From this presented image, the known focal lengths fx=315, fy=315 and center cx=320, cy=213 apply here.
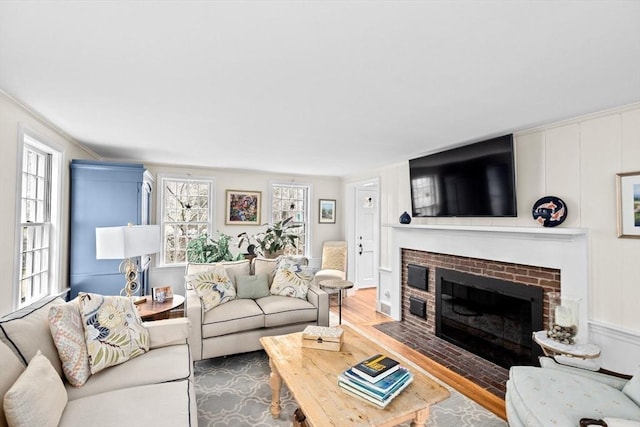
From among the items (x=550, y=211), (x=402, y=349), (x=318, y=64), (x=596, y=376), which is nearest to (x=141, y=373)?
(x=318, y=64)

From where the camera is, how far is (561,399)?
1755mm

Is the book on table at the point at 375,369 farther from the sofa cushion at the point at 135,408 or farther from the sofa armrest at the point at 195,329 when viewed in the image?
the sofa armrest at the point at 195,329

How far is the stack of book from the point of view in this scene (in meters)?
1.71

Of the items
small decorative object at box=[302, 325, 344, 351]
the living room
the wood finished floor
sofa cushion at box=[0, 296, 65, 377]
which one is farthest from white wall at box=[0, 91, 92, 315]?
the wood finished floor

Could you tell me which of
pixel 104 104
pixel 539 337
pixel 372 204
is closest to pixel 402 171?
pixel 372 204

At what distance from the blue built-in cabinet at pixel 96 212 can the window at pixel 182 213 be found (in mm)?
1415

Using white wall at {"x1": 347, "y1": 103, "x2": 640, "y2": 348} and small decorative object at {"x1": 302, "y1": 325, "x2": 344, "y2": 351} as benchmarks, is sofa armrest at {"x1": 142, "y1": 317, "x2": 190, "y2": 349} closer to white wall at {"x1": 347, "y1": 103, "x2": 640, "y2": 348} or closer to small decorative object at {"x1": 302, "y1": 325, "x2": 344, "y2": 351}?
small decorative object at {"x1": 302, "y1": 325, "x2": 344, "y2": 351}

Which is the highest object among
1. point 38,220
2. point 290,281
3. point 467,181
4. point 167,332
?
point 467,181

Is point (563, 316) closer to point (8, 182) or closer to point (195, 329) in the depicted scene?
point (195, 329)

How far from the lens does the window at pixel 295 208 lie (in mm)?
5984

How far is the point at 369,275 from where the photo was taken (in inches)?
252

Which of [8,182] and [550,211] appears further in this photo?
[550,211]

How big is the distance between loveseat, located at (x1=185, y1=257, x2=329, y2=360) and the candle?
82.9 inches

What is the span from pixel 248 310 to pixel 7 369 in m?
1.99
